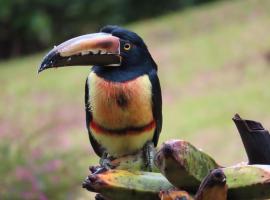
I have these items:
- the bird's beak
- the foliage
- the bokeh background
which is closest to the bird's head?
the bird's beak

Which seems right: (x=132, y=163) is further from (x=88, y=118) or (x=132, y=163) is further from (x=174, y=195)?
(x=174, y=195)

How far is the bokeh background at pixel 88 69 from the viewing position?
391 cm

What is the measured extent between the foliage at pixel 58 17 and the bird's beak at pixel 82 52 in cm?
1095

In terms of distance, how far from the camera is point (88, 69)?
938 centimetres

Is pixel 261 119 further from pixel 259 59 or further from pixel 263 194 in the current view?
pixel 263 194

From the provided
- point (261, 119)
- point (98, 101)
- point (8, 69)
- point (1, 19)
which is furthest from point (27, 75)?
point (98, 101)

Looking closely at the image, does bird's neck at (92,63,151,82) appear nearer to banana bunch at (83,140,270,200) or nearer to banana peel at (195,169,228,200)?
banana bunch at (83,140,270,200)

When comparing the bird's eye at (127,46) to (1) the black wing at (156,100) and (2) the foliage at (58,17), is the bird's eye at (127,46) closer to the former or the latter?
(1) the black wing at (156,100)

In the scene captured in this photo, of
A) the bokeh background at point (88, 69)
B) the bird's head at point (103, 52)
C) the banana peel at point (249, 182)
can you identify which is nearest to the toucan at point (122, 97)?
the bird's head at point (103, 52)

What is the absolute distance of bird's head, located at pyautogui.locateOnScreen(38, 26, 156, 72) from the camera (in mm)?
1559

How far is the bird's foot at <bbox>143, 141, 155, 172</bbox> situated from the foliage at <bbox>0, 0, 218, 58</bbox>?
1077 cm

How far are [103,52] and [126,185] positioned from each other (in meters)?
0.40

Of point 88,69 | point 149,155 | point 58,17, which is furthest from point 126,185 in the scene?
point 58,17

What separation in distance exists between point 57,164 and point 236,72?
4.77 metres
